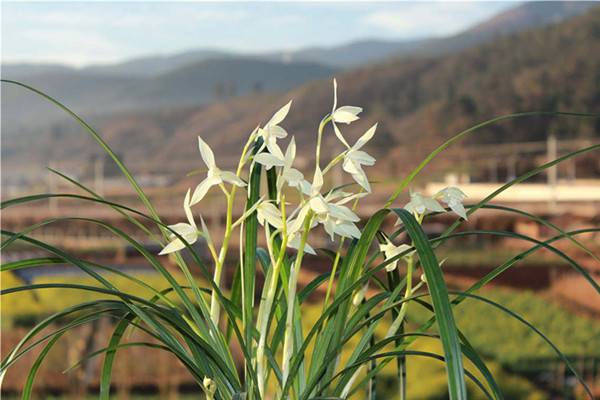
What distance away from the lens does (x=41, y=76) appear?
5.08 m

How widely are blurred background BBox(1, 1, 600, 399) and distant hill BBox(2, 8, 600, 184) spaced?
0.4 inches

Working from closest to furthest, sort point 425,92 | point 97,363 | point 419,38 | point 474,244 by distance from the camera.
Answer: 1. point 97,363
2. point 474,244
3. point 425,92
4. point 419,38

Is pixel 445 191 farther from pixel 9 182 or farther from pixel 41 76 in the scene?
pixel 41 76

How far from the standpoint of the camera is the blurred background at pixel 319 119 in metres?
3.03

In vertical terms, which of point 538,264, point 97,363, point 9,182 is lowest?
point 97,363

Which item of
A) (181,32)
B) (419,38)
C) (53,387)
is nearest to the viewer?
(53,387)

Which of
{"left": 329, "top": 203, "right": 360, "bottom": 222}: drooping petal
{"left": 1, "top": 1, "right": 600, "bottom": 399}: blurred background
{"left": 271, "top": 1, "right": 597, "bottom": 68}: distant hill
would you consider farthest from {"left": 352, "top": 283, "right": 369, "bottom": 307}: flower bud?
{"left": 271, "top": 1, "right": 597, "bottom": 68}: distant hill

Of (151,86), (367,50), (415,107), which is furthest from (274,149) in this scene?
(151,86)

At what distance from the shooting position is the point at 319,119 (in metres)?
4.13

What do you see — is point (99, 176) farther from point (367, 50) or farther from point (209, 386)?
point (209, 386)

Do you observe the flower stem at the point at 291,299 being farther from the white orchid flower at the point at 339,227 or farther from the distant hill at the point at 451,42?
the distant hill at the point at 451,42

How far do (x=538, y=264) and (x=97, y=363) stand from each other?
A: 1872 millimetres

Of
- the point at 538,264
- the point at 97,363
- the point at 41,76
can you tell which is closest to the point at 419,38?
the point at 538,264

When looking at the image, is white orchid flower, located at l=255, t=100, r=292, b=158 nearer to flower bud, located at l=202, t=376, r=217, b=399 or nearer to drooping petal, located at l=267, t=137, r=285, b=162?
drooping petal, located at l=267, t=137, r=285, b=162
